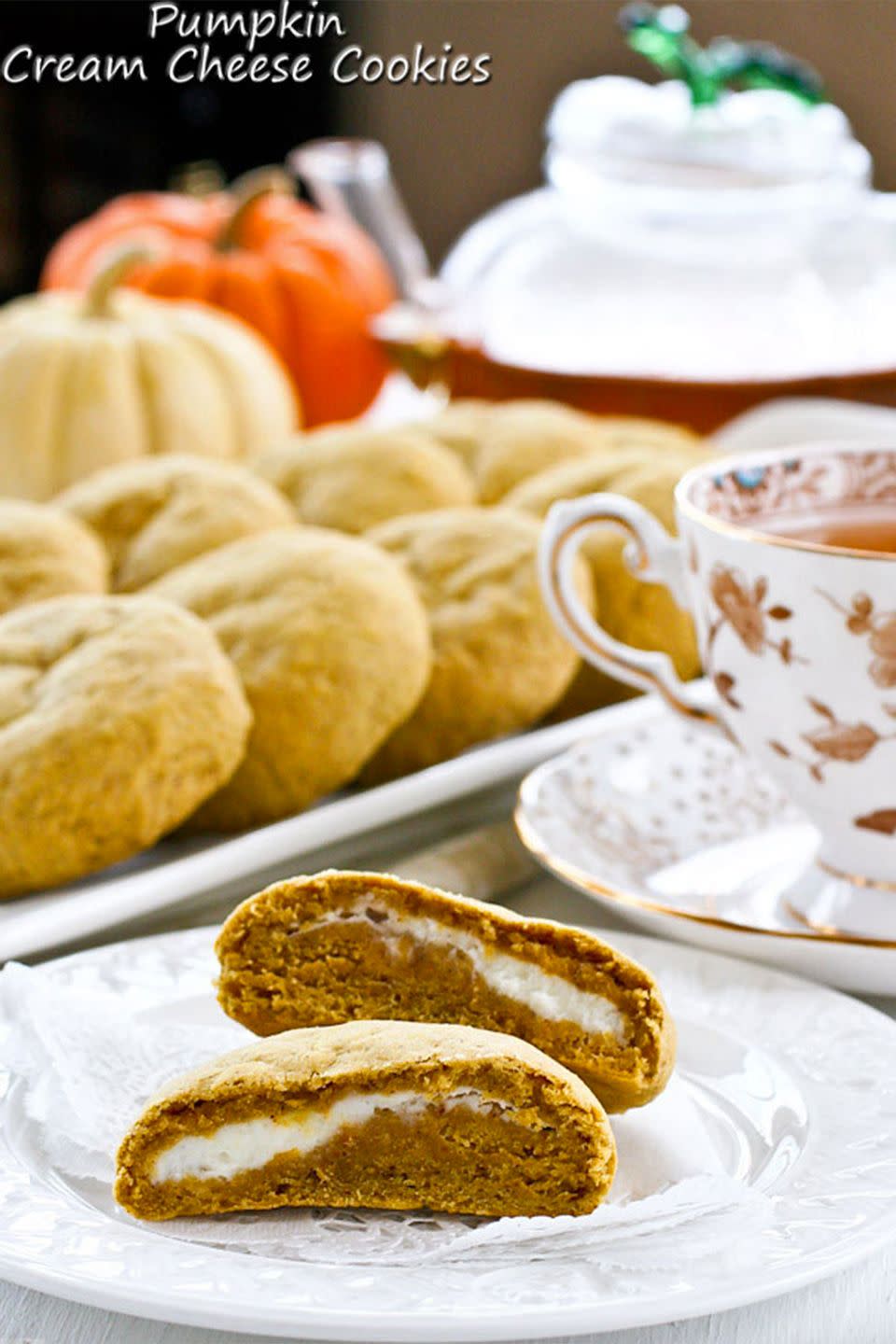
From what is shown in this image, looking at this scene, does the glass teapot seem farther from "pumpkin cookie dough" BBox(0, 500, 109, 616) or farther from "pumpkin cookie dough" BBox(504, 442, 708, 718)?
"pumpkin cookie dough" BBox(0, 500, 109, 616)

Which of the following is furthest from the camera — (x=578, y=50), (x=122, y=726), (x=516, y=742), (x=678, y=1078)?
(x=578, y=50)

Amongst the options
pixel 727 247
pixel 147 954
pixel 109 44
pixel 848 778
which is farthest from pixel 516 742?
pixel 109 44

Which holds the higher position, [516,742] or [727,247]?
[727,247]

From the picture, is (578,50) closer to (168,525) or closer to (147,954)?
(168,525)

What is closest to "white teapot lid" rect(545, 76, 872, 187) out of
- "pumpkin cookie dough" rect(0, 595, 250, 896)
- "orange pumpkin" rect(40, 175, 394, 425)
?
"orange pumpkin" rect(40, 175, 394, 425)

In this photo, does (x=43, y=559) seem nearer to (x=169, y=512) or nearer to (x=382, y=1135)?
(x=169, y=512)

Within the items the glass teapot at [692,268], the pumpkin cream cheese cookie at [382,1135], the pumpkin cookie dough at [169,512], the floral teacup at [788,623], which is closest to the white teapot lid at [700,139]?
the glass teapot at [692,268]
